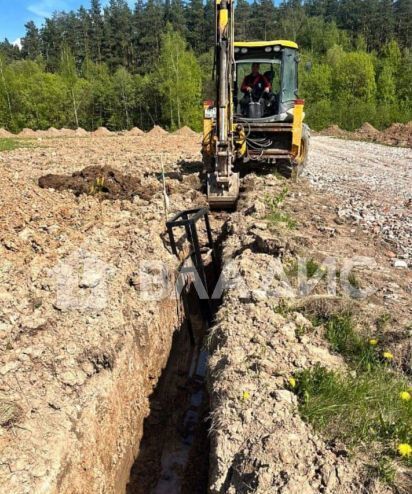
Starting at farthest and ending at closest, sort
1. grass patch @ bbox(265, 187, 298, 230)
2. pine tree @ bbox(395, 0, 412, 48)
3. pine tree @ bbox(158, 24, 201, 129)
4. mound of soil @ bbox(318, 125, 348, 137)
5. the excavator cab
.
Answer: pine tree @ bbox(395, 0, 412, 48)
pine tree @ bbox(158, 24, 201, 129)
mound of soil @ bbox(318, 125, 348, 137)
the excavator cab
grass patch @ bbox(265, 187, 298, 230)

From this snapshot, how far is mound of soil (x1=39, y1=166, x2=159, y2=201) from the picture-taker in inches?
351

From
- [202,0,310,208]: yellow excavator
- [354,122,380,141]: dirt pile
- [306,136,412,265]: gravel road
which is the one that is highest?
[202,0,310,208]: yellow excavator

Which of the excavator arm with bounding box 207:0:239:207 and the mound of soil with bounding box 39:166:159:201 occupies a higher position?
the excavator arm with bounding box 207:0:239:207

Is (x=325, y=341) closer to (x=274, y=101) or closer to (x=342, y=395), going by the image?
(x=342, y=395)

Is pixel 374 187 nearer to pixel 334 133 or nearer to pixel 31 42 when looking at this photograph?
pixel 334 133

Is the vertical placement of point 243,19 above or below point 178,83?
above

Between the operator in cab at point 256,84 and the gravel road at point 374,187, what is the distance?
2.35 m

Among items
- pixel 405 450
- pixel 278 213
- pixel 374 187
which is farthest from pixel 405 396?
pixel 374 187

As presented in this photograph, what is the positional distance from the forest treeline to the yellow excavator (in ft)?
2.27

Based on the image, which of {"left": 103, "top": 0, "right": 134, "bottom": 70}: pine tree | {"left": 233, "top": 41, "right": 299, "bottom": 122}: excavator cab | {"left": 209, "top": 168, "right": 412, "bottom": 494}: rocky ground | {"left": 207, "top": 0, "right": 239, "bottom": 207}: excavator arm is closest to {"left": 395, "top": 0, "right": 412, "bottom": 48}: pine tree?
{"left": 103, "top": 0, "right": 134, "bottom": 70}: pine tree

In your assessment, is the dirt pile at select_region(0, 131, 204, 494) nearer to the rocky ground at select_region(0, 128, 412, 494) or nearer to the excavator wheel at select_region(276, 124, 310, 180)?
the rocky ground at select_region(0, 128, 412, 494)

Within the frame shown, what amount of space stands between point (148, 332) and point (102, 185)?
15.4ft

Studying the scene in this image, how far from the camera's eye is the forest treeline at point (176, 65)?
4134cm

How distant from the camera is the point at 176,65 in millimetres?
40812
